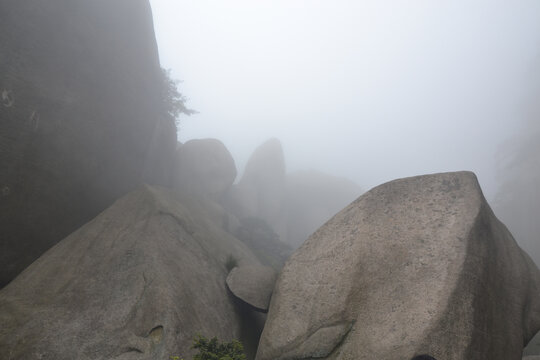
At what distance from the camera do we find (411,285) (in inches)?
181

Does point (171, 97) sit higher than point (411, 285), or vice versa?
point (171, 97)

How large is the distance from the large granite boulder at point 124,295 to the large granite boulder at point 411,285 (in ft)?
5.27

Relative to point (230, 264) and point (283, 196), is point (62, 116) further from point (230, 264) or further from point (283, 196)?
point (283, 196)

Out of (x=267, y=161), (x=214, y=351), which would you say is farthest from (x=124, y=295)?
(x=267, y=161)

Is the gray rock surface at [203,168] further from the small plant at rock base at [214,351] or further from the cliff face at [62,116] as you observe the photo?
the small plant at rock base at [214,351]

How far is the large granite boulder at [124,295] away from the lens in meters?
4.75

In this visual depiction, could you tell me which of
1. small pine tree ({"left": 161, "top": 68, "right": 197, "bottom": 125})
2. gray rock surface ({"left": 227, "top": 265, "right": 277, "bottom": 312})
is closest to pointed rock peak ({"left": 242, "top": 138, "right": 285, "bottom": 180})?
small pine tree ({"left": 161, "top": 68, "right": 197, "bottom": 125})

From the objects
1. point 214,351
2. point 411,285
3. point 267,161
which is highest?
point 267,161

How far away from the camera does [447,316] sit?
406cm

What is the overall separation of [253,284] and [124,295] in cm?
297

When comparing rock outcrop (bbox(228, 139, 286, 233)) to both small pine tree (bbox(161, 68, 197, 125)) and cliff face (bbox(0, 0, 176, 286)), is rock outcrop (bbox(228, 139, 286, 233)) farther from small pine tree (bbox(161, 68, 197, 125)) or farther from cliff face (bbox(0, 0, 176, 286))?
cliff face (bbox(0, 0, 176, 286))

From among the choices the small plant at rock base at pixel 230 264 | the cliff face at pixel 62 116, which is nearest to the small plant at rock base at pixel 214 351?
the small plant at rock base at pixel 230 264

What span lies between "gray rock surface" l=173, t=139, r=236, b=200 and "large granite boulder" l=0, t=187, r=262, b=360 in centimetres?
1454

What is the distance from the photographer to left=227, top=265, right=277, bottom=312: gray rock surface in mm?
6680
